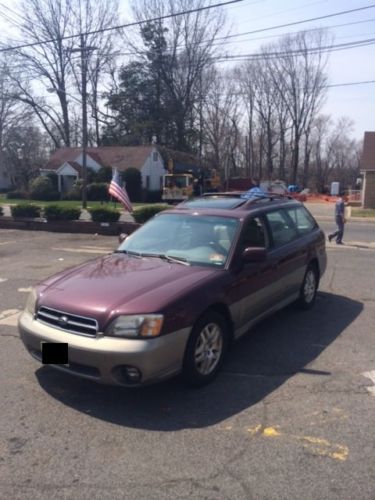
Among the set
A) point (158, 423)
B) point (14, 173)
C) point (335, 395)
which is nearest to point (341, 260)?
point (335, 395)

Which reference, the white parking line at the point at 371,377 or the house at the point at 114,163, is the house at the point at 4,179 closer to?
the house at the point at 114,163

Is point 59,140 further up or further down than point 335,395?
further up

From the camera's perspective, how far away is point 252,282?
196 inches

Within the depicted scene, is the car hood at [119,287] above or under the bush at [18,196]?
above

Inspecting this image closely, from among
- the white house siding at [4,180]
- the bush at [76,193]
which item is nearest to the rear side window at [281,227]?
the bush at [76,193]

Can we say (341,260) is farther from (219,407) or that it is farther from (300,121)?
(300,121)

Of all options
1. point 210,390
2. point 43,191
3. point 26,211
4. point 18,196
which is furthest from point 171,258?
point 18,196

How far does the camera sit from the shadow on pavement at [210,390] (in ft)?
12.4

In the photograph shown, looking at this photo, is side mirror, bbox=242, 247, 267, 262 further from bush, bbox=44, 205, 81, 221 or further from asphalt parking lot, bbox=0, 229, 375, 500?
bush, bbox=44, 205, 81, 221

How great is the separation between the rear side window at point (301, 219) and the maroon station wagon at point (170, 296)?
0.45 m

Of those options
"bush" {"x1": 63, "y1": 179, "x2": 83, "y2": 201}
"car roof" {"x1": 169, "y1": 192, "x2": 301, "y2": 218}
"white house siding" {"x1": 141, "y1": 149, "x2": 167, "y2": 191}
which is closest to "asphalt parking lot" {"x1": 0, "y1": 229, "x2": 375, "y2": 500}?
"car roof" {"x1": 169, "y1": 192, "x2": 301, "y2": 218}

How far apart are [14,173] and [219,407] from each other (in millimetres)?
60807

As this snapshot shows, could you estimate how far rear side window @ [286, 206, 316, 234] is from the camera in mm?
6586

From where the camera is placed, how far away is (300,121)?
65.9m
